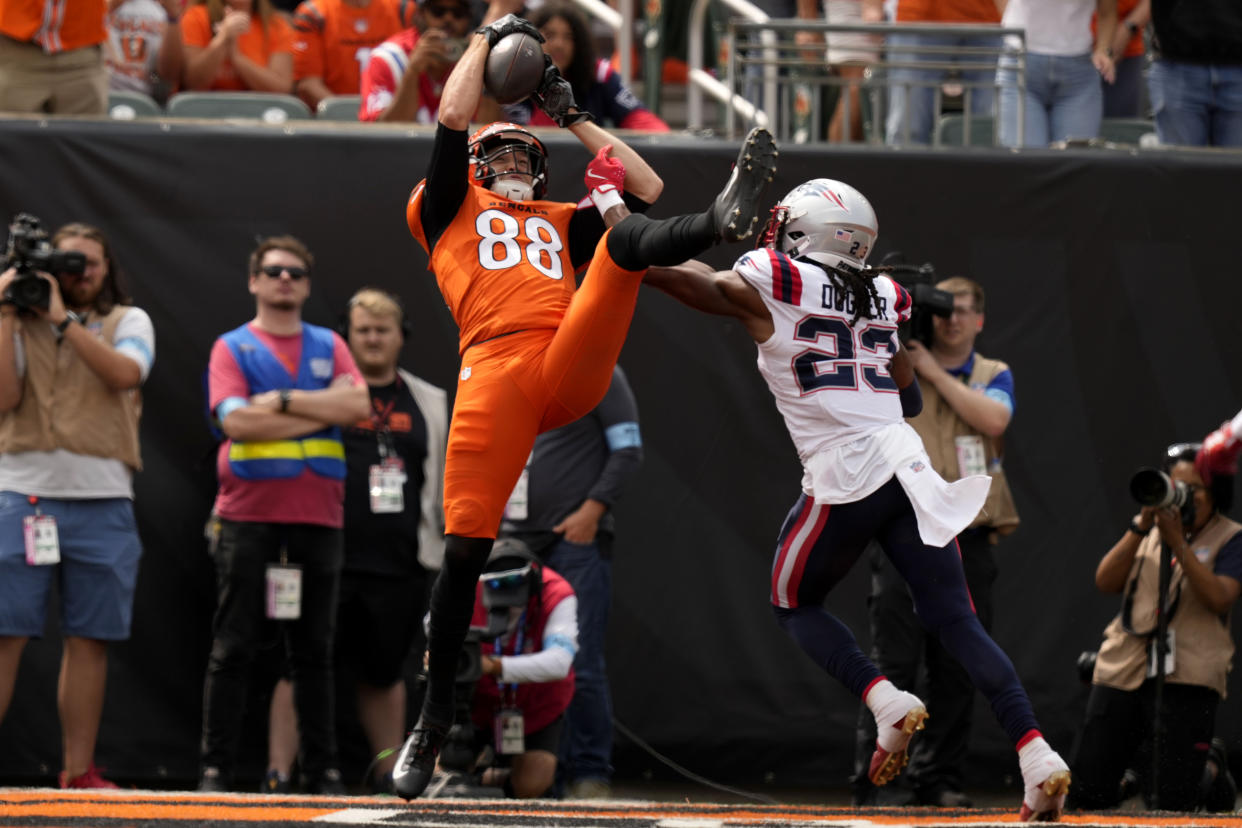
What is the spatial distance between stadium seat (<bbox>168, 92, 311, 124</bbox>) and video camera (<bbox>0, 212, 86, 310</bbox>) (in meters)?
1.77

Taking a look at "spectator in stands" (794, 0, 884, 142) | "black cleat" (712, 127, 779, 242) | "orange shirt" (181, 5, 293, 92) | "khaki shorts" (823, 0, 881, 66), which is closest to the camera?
"black cleat" (712, 127, 779, 242)

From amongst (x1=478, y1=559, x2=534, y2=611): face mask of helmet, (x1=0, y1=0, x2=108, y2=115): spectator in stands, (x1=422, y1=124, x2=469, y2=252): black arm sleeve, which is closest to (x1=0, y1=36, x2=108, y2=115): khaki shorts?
(x1=0, y1=0, x2=108, y2=115): spectator in stands

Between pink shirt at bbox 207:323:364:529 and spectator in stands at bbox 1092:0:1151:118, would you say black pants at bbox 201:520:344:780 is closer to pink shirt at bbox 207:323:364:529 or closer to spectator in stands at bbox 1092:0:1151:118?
pink shirt at bbox 207:323:364:529

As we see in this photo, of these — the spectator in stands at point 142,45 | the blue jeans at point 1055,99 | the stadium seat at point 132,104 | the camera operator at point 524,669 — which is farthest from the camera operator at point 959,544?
the spectator in stands at point 142,45

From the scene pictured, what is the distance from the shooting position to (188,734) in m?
7.09

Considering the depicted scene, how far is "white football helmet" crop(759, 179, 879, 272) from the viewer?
16.3ft

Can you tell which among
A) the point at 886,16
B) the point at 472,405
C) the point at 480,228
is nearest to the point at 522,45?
the point at 480,228

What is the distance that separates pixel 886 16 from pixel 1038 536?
311cm

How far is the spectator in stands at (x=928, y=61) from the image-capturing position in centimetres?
766

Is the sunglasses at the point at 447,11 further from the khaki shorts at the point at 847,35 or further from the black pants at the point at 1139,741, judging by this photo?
the black pants at the point at 1139,741

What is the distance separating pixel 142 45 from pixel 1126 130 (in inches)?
200

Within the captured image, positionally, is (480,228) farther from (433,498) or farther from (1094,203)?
(1094,203)

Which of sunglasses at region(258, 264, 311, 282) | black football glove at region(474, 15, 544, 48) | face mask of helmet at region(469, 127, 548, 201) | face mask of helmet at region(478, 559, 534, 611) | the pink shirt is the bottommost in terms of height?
face mask of helmet at region(478, 559, 534, 611)

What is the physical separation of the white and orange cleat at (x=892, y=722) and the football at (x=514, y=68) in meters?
1.99
